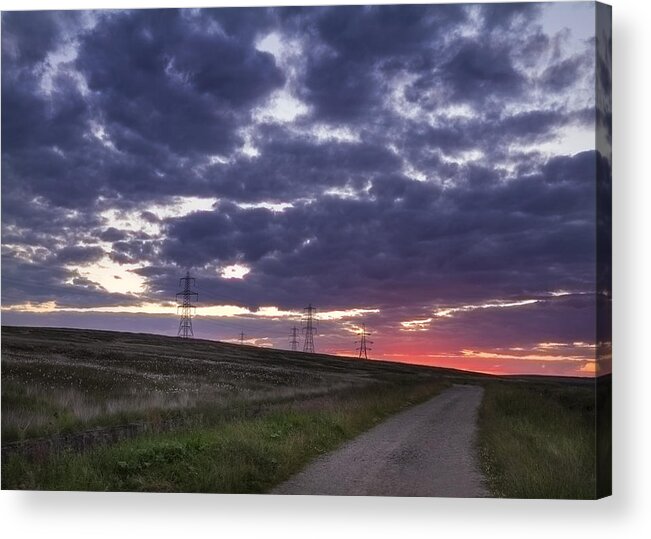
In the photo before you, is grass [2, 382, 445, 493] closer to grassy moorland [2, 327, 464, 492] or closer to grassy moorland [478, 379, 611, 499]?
grassy moorland [2, 327, 464, 492]

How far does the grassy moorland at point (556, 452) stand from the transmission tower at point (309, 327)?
4.24 meters

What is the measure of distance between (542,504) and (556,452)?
0.98 m

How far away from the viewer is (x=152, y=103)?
1719 centimetres

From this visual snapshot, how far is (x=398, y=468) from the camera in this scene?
15.8 meters

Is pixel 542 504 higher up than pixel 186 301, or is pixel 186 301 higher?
pixel 186 301

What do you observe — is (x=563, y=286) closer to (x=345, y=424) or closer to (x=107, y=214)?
(x=345, y=424)

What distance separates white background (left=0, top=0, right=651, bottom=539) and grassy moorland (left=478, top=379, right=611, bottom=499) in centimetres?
31

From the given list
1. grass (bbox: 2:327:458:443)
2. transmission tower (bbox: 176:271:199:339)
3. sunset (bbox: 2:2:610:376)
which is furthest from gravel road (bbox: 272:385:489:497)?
transmission tower (bbox: 176:271:199:339)

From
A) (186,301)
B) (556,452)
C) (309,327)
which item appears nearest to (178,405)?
(186,301)

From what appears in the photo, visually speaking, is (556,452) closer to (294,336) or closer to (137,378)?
(294,336)

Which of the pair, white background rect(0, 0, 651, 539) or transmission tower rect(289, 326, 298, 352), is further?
transmission tower rect(289, 326, 298, 352)

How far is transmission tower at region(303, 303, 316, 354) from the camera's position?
17.3 m

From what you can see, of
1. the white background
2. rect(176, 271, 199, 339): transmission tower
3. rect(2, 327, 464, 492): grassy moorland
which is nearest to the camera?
the white background

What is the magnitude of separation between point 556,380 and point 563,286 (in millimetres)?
1977
